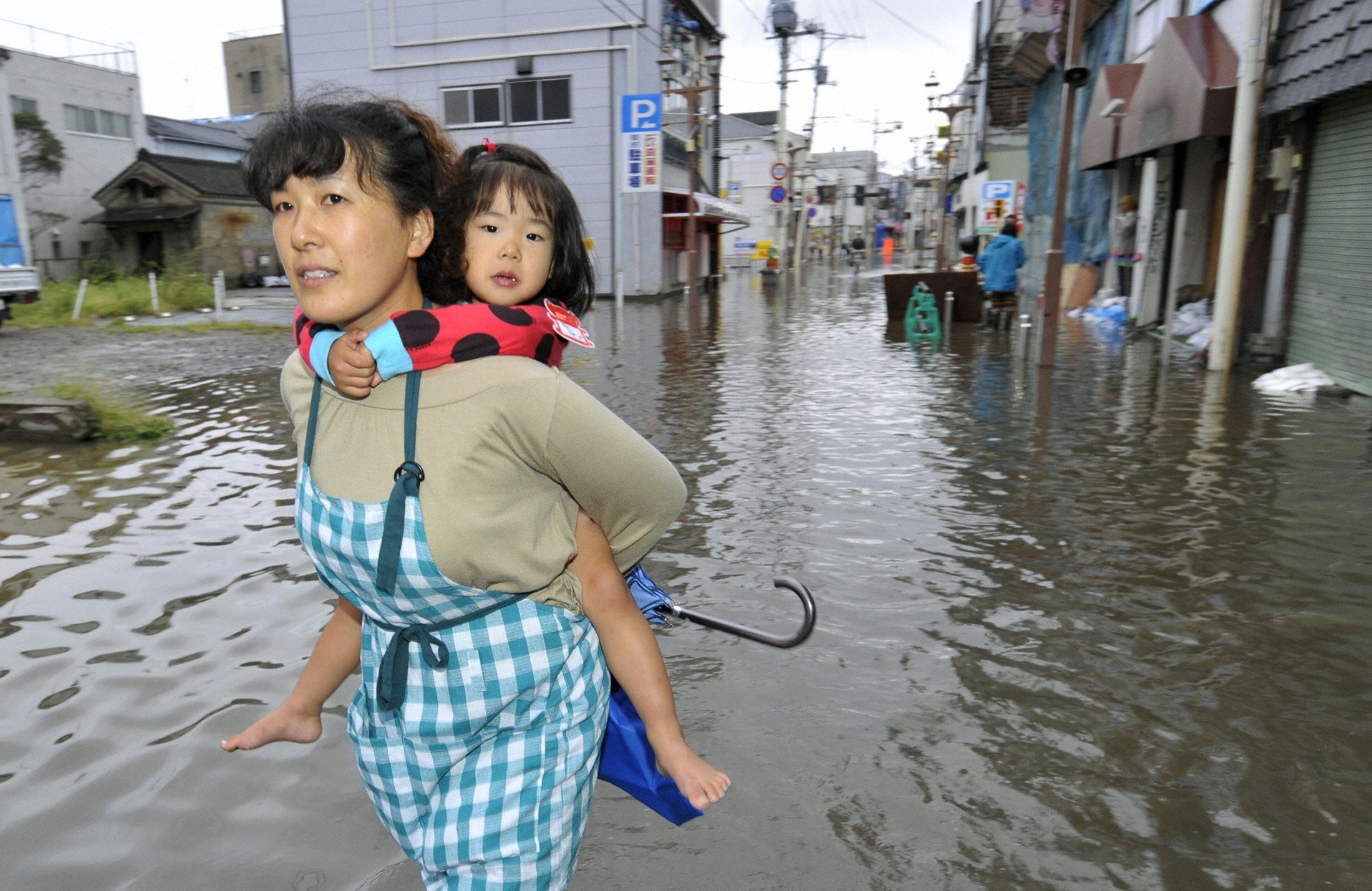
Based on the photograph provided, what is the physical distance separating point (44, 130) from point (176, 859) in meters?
Result: 42.7

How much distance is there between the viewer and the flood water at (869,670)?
2.80 metres

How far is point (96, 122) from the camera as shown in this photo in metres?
40.2

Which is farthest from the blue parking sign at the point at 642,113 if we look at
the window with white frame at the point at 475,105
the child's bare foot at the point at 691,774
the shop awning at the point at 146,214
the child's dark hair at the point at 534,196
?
the child's bare foot at the point at 691,774

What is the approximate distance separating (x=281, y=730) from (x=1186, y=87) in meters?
13.6

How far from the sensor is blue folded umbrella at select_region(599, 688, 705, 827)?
66.0 inches

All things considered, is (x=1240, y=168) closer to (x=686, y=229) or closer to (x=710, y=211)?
(x=710, y=211)

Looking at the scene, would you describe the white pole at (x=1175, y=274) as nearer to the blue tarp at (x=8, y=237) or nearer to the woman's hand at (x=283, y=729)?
the woman's hand at (x=283, y=729)

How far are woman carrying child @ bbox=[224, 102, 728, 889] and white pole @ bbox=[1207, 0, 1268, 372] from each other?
1115 centimetres

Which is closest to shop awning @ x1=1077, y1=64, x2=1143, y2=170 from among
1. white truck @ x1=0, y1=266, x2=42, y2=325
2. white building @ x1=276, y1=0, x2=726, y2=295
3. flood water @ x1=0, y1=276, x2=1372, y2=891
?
flood water @ x1=0, y1=276, x2=1372, y2=891

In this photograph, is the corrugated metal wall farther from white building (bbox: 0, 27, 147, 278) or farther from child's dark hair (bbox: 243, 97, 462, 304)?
white building (bbox: 0, 27, 147, 278)

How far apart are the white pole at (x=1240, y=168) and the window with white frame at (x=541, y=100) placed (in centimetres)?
A: 2131

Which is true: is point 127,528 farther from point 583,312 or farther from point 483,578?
point 483,578

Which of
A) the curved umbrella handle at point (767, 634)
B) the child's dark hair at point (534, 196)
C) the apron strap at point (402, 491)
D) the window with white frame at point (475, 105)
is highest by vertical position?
the window with white frame at point (475, 105)

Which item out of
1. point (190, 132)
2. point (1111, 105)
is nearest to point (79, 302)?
point (1111, 105)
